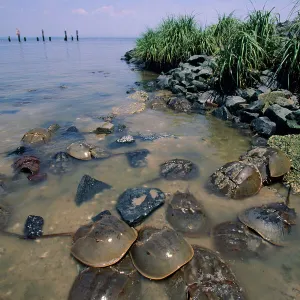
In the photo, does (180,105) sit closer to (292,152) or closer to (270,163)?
(292,152)

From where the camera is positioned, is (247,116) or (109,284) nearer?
(109,284)

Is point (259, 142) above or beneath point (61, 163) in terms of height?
above

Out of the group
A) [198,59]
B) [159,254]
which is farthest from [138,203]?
[198,59]

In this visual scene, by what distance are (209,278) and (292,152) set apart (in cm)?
275

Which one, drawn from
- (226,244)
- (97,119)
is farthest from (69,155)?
(226,244)

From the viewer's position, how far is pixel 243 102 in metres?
6.21

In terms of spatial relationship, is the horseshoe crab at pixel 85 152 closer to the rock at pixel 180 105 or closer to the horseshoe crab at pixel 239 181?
the horseshoe crab at pixel 239 181

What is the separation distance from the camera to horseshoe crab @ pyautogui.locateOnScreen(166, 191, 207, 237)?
2715mm

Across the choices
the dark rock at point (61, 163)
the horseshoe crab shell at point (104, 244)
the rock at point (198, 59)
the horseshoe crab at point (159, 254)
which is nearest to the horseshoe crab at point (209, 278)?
the horseshoe crab at point (159, 254)

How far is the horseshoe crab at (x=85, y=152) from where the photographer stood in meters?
4.18

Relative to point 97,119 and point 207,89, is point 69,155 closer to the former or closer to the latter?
point 97,119

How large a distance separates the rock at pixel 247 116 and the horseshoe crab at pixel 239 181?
2648mm

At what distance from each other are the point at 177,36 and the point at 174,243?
36.0 feet

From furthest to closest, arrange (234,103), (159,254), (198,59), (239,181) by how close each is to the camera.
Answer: (198,59)
(234,103)
(239,181)
(159,254)
